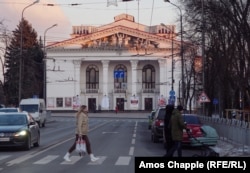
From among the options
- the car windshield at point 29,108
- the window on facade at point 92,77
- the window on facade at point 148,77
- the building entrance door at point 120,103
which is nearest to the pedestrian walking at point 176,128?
the car windshield at point 29,108

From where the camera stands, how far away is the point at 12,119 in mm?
26875

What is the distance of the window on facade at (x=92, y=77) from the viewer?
117688 mm

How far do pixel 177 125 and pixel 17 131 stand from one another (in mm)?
7896

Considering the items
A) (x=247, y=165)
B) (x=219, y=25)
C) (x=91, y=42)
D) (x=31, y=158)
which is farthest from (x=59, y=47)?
(x=247, y=165)

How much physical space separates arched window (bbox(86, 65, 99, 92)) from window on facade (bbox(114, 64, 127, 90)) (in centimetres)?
364

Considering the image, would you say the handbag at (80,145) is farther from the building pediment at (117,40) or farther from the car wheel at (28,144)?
the building pediment at (117,40)

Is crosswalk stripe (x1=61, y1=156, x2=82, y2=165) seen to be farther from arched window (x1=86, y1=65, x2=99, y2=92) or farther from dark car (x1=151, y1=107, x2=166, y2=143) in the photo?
arched window (x1=86, y1=65, x2=99, y2=92)

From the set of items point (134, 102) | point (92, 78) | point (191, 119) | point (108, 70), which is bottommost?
point (191, 119)

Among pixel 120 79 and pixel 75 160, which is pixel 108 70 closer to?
pixel 120 79

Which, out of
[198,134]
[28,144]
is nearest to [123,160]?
[28,144]

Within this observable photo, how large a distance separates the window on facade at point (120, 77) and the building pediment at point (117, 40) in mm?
4530

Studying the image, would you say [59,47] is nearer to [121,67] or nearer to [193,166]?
[121,67]

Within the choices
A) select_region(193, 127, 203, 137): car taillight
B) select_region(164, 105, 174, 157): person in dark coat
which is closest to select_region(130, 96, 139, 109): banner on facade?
select_region(193, 127, 203, 137): car taillight

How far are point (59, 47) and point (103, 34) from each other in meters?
8.63
